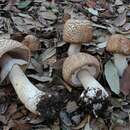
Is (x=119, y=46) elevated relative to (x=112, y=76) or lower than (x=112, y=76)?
elevated

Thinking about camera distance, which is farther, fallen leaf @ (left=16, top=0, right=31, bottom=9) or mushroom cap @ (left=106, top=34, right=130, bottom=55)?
fallen leaf @ (left=16, top=0, right=31, bottom=9)

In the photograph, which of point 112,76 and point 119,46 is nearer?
point 119,46

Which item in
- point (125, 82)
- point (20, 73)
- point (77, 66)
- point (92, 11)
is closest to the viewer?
point (77, 66)

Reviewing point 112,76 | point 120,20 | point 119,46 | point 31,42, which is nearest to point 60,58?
point 31,42

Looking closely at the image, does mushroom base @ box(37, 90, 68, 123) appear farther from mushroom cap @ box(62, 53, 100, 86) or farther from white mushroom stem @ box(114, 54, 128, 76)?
white mushroom stem @ box(114, 54, 128, 76)

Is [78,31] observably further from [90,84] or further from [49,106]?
[49,106]

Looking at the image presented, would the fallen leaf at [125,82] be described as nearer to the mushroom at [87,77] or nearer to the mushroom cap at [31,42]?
the mushroom at [87,77]

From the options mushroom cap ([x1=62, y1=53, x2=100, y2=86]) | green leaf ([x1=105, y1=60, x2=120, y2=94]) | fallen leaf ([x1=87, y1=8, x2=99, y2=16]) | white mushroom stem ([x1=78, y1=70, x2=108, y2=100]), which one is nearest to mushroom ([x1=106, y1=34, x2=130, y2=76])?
green leaf ([x1=105, y1=60, x2=120, y2=94])

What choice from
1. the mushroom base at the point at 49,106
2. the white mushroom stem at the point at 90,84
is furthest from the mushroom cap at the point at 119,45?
the mushroom base at the point at 49,106
